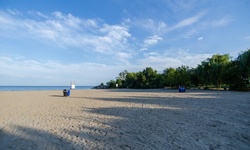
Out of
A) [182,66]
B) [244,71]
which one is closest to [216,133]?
[244,71]

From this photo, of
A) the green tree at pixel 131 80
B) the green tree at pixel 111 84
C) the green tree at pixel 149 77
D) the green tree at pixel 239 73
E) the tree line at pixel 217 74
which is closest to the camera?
the green tree at pixel 239 73

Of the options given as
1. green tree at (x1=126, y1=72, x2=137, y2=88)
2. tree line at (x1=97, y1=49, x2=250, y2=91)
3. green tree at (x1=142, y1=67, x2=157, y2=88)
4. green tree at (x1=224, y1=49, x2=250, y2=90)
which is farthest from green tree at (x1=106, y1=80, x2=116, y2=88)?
green tree at (x1=224, y1=49, x2=250, y2=90)

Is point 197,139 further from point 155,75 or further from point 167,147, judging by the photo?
point 155,75

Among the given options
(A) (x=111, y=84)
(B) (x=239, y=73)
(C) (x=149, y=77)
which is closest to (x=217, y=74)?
(B) (x=239, y=73)

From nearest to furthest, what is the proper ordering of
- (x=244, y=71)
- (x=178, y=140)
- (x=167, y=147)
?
1. (x=167, y=147)
2. (x=178, y=140)
3. (x=244, y=71)

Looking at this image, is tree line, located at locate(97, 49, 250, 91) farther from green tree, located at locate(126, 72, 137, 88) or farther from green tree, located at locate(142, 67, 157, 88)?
green tree, located at locate(126, 72, 137, 88)

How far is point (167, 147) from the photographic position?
5.61 m

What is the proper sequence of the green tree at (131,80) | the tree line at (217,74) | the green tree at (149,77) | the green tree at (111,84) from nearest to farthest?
1. the tree line at (217,74)
2. the green tree at (149,77)
3. the green tree at (131,80)
4. the green tree at (111,84)

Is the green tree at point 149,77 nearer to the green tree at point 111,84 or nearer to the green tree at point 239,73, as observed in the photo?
the green tree at point 111,84

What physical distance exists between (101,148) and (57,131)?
2.95 meters

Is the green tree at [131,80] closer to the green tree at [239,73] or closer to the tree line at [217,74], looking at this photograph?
the tree line at [217,74]

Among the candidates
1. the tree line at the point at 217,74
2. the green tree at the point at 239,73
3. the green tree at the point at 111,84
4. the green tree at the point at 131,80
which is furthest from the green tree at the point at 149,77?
the green tree at the point at 239,73

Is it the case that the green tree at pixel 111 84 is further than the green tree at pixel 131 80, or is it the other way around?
the green tree at pixel 111 84

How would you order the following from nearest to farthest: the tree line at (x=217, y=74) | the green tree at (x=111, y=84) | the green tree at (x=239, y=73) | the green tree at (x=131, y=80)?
the green tree at (x=239, y=73)
the tree line at (x=217, y=74)
the green tree at (x=131, y=80)
the green tree at (x=111, y=84)
